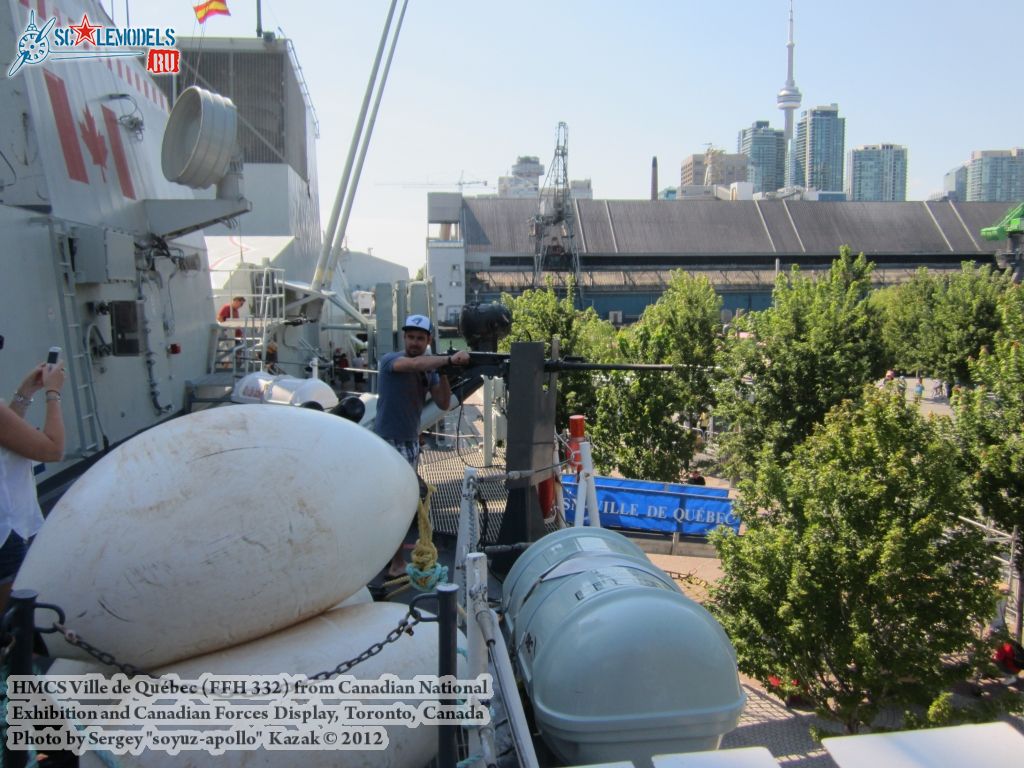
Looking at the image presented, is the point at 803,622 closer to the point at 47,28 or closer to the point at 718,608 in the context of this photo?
the point at 718,608

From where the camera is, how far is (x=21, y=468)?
3283 millimetres

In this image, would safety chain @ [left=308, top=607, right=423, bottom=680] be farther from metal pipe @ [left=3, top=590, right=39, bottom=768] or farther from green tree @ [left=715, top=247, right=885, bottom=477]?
green tree @ [left=715, top=247, right=885, bottom=477]

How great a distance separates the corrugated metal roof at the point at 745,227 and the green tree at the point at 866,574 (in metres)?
53.5

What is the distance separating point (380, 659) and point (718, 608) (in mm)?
5972

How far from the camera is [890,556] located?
6668 millimetres

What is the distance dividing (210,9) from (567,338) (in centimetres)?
1162

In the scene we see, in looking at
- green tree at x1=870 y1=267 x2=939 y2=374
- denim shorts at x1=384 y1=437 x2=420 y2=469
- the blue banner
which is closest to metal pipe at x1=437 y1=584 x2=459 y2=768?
denim shorts at x1=384 y1=437 x2=420 y2=469

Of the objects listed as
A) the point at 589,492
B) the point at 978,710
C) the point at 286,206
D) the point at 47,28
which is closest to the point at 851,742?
the point at 589,492

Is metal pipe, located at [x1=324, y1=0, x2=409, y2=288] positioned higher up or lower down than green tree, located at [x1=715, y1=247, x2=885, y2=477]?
higher up

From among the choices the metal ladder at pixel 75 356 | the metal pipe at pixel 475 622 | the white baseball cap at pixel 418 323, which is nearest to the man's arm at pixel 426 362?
the white baseball cap at pixel 418 323

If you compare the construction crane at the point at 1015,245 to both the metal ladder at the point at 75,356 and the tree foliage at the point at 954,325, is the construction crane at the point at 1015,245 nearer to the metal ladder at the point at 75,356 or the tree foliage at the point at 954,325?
the tree foliage at the point at 954,325

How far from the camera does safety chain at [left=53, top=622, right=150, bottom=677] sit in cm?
231

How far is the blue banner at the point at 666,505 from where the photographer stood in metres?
12.7

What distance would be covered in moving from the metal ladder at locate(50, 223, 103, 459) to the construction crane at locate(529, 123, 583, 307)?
169 feet
